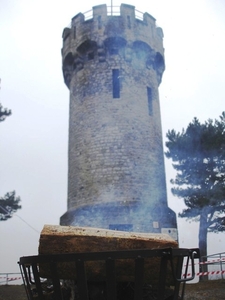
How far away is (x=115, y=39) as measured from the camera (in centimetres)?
1467

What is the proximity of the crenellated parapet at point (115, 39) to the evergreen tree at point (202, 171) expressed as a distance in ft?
11.7

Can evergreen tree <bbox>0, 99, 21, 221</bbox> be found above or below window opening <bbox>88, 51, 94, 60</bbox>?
below

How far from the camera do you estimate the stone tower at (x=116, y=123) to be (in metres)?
12.9

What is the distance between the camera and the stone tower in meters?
12.9

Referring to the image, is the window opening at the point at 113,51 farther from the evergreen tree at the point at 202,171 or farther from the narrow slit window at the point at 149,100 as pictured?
the evergreen tree at the point at 202,171

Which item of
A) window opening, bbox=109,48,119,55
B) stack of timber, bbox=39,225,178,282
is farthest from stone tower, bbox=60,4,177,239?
stack of timber, bbox=39,225,178,282

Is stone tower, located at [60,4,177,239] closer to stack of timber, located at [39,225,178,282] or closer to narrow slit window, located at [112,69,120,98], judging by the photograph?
narrow slit window, located at [112,69,120,98]

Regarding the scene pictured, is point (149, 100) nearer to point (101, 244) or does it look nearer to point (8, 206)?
point (8, 206)

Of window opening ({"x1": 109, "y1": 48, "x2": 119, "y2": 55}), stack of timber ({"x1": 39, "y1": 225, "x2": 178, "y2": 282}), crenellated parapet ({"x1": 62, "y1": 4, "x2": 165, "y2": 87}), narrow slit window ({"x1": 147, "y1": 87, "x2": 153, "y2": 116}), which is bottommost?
stack of timber ({"x1": 39, "y1": 225, "x2": 178, "y2": 282})

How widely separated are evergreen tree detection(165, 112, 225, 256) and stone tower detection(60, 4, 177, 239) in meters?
1.18

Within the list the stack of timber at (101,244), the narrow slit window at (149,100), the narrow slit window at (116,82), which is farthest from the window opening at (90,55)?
the stack of timber at (101,244)

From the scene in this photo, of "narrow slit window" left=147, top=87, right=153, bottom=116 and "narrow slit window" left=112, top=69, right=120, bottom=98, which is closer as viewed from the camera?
"narrow slit window" left=112, top=69, right=120, bottom=98

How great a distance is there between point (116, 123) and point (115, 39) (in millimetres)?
3722

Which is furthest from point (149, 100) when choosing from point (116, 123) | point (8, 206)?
point (8, 206)
